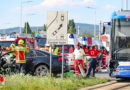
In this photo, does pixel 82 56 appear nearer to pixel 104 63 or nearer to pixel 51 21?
pixel 51 21

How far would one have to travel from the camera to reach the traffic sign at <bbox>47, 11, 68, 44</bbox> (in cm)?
1427

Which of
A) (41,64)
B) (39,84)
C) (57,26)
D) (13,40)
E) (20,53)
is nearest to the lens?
(39,84)

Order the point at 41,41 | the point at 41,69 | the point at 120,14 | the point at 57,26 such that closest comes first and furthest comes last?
the point at 57,26, the point at 120,14, the point at 41,69, the point at 41,41

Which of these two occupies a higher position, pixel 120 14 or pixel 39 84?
pixel 120 14

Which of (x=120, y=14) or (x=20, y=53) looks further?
(x=120, y=14)

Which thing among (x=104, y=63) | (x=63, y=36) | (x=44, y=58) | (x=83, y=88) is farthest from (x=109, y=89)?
(x=104, y=63)

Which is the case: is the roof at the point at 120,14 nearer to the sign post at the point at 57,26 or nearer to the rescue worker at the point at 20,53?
the sign post at the point at 57,26

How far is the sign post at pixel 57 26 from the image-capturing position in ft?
46.8

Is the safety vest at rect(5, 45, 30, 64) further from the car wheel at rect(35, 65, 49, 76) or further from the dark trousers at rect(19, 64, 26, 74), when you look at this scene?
the car wheel at rect(35, 65, 49, 76)

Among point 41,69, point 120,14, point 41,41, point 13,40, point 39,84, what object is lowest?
point 39,84

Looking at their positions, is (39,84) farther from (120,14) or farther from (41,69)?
(120,14)

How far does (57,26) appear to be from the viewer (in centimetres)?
1433

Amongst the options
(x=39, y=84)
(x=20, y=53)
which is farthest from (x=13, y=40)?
(x=39, y=84)

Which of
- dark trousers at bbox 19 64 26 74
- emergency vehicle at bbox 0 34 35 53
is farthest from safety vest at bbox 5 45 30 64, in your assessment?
emergency vehicle at bbox 0 34 35 53
